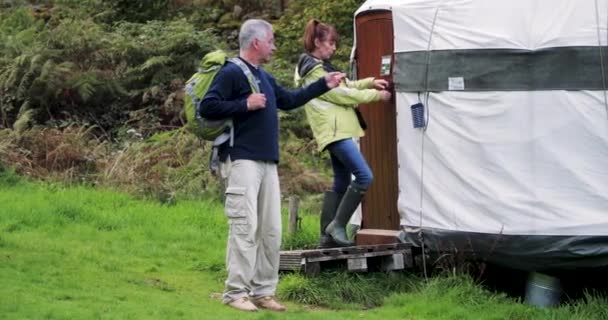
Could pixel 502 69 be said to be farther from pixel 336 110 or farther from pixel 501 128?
pixel 336 110

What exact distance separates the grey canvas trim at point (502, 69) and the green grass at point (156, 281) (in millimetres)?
1531

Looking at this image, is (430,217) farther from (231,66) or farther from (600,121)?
(231,66)

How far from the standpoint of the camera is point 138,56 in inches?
638

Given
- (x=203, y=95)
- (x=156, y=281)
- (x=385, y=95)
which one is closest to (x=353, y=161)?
(x=385, y=95)

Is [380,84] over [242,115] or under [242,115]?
over

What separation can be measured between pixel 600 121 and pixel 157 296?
344 centimetres

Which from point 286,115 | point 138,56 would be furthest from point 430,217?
point 138,56

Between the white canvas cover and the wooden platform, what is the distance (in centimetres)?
33

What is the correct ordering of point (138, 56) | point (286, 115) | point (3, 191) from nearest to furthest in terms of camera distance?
point (3, 191) → point (286, 115) → point (138, 56)

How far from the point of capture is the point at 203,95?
6.92m

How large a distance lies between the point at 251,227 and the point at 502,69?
242 centimetres

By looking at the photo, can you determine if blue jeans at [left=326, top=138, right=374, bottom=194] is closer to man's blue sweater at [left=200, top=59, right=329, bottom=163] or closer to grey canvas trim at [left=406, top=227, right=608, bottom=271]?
grey canvas trim at [left=406, top=227, right=608, bottom=271]

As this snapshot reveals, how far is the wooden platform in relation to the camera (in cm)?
785

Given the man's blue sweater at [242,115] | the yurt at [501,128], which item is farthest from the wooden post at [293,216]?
the man's blue sweater at [242,115]
